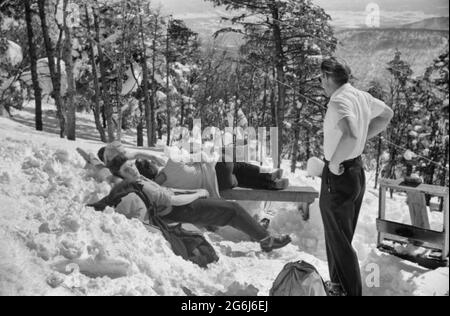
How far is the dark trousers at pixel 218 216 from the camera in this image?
10.2 ft

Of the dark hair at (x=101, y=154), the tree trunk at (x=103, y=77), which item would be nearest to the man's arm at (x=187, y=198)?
the dark hair at (x=101, y=154)

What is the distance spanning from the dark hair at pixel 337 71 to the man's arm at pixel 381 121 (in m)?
0.28

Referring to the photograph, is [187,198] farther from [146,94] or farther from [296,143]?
[296,143]

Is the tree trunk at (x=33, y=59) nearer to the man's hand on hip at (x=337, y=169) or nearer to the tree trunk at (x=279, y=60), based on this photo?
the tree trunk at (x=279, y=60)

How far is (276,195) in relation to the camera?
3445 millimetres

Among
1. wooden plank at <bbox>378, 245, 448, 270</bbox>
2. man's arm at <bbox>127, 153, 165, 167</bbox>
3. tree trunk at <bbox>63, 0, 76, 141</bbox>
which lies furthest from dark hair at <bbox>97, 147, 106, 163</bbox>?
wooden plank at <bbox>378, 245, 448, 270</bbox>

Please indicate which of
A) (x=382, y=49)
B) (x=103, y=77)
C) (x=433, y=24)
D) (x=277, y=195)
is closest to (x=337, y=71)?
(x=382, y=49)

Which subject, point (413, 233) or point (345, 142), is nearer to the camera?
point (345, 142)

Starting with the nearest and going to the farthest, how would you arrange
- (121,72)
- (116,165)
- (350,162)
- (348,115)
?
1. (348,115)
2. (350,162)
3. (121,72)
4. (116,165)

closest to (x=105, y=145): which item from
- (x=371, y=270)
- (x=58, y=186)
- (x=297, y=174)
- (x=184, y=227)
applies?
(x=58, y=186)

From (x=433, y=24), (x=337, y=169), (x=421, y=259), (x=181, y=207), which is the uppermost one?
(x=433, y=24)

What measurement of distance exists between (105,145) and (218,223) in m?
0.84

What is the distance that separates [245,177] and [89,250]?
1.14 meters

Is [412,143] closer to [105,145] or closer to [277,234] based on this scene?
[277,234]
